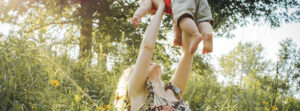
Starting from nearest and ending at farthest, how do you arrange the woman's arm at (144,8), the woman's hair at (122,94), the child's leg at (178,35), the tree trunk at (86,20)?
the woman's hair at (122,94) → the woman's arm at (144,8) → the child's leg at (178,35) → the tree trunk at (86,20)

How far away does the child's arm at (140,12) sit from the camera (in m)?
2.04

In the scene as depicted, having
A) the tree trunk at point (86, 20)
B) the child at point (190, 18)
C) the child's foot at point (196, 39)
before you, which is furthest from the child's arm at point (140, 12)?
the tree trunk at point (86, 20)

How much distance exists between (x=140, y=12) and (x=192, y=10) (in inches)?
17.3

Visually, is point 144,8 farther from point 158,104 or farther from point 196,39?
point 158,104

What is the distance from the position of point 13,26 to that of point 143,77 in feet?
4.13

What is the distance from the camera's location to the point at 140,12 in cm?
210

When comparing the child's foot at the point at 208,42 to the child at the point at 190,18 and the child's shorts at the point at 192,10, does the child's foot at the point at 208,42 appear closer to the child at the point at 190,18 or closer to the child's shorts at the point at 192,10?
the child at the point at 190,18

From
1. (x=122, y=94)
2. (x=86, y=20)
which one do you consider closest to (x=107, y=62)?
(x=122, y=94)

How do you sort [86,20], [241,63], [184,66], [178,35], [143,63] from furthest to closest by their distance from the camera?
[86,20] → [241,63] → [178,35] → [184,66] → [143,63]

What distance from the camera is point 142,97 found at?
1.99 meters

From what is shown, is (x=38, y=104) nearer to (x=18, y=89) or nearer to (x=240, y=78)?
(x=18, y=89)

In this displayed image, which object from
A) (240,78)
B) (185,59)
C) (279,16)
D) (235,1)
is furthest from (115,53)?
(279,16)

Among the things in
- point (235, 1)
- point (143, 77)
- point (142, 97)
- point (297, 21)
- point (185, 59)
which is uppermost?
point (235, 1)

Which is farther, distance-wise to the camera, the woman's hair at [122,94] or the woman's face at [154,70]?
the woman's face at [154,70]
